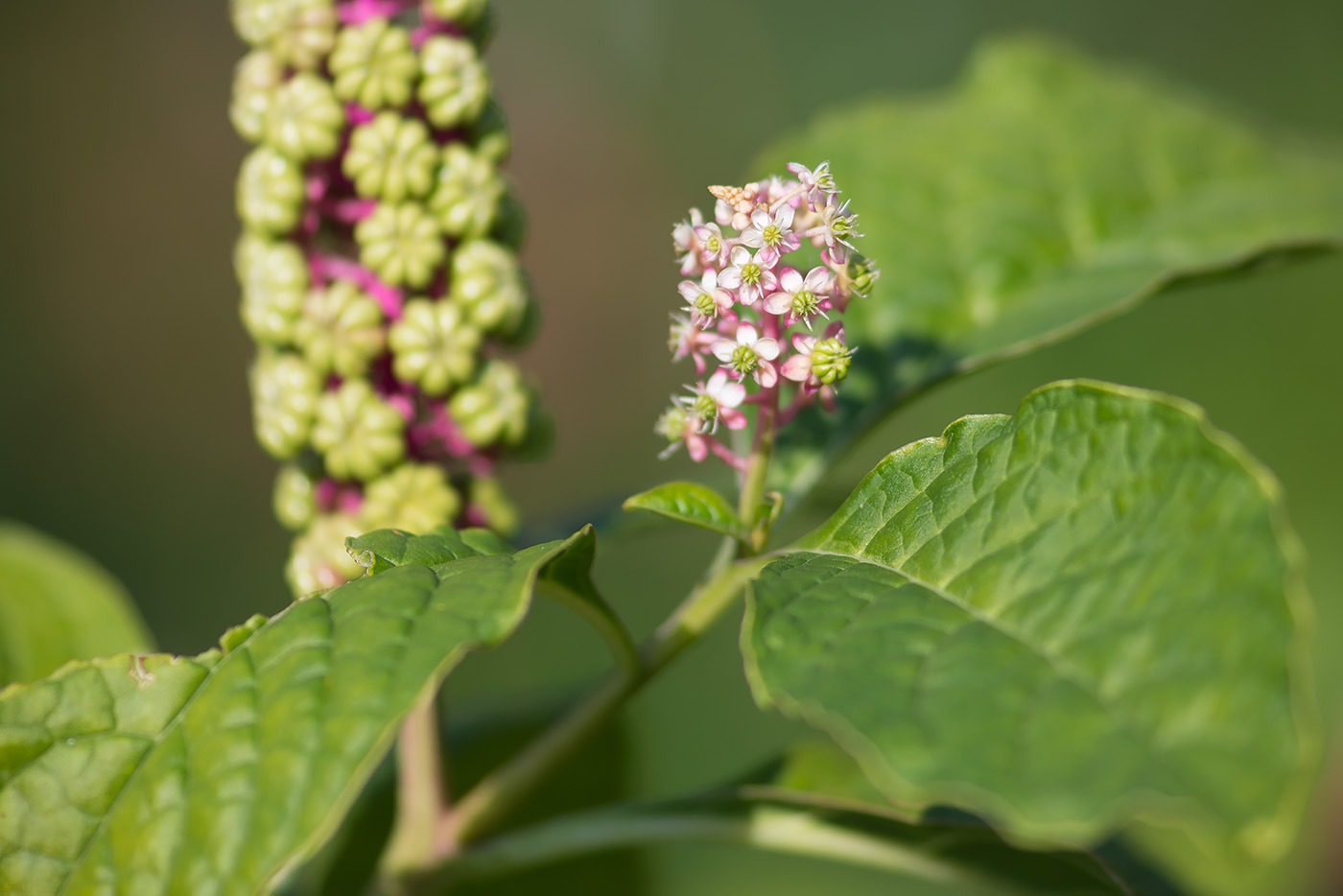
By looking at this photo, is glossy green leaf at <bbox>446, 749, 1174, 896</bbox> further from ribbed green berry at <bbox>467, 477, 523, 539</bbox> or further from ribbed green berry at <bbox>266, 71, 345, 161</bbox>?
ribbed green berry at <bbox>266, 71, 345, 161</bbox>

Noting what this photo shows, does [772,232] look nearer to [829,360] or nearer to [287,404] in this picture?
[829,360]

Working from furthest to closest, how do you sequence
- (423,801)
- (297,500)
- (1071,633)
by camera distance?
(297,500) → (423,801) → (1071,633)

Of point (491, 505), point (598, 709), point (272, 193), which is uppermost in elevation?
point (272, 193)

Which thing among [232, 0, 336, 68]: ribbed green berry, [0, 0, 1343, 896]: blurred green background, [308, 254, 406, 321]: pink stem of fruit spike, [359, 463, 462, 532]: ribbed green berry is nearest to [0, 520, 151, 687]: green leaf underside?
[359, 463, 462, 532]: ribbed green berry

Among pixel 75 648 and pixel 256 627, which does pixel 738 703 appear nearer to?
pixel 75 648

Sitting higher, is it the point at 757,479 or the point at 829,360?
the point at 829,360

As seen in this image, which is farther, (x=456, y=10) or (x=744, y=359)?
(x=456, y=10)

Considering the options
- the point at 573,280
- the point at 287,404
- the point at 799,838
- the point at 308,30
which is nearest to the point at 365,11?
the point at 308,30
